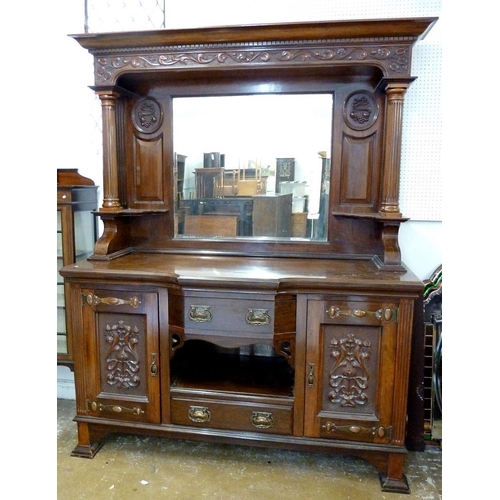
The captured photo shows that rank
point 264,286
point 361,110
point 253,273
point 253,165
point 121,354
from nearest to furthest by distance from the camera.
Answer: point 264,286
point 253,273
point 121,354
point 361,110
point 253,165

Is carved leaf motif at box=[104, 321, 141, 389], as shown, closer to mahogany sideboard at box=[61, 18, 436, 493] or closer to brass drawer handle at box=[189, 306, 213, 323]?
mahogany sideboard at box=[61, 18, 436, 493]

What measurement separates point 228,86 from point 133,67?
19.9 inches

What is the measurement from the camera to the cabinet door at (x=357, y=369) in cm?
176

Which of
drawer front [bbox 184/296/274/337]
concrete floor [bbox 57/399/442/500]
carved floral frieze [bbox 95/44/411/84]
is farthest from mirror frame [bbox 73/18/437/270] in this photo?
concrete floor [bbox 57/399/442/500]

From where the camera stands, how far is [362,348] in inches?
70.7

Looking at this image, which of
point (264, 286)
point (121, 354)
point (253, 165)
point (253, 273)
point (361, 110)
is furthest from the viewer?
point (253, 165)

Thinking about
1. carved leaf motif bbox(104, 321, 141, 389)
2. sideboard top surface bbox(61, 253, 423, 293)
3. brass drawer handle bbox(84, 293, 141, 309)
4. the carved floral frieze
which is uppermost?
the carved floral frieze

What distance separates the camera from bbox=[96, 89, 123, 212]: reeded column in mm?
2086

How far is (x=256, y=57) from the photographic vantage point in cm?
190

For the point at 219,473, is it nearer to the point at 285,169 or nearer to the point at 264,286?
the point at 264,286

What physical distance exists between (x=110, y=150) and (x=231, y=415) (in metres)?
1.49

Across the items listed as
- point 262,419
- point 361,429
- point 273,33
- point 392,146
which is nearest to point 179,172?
point 273,33
